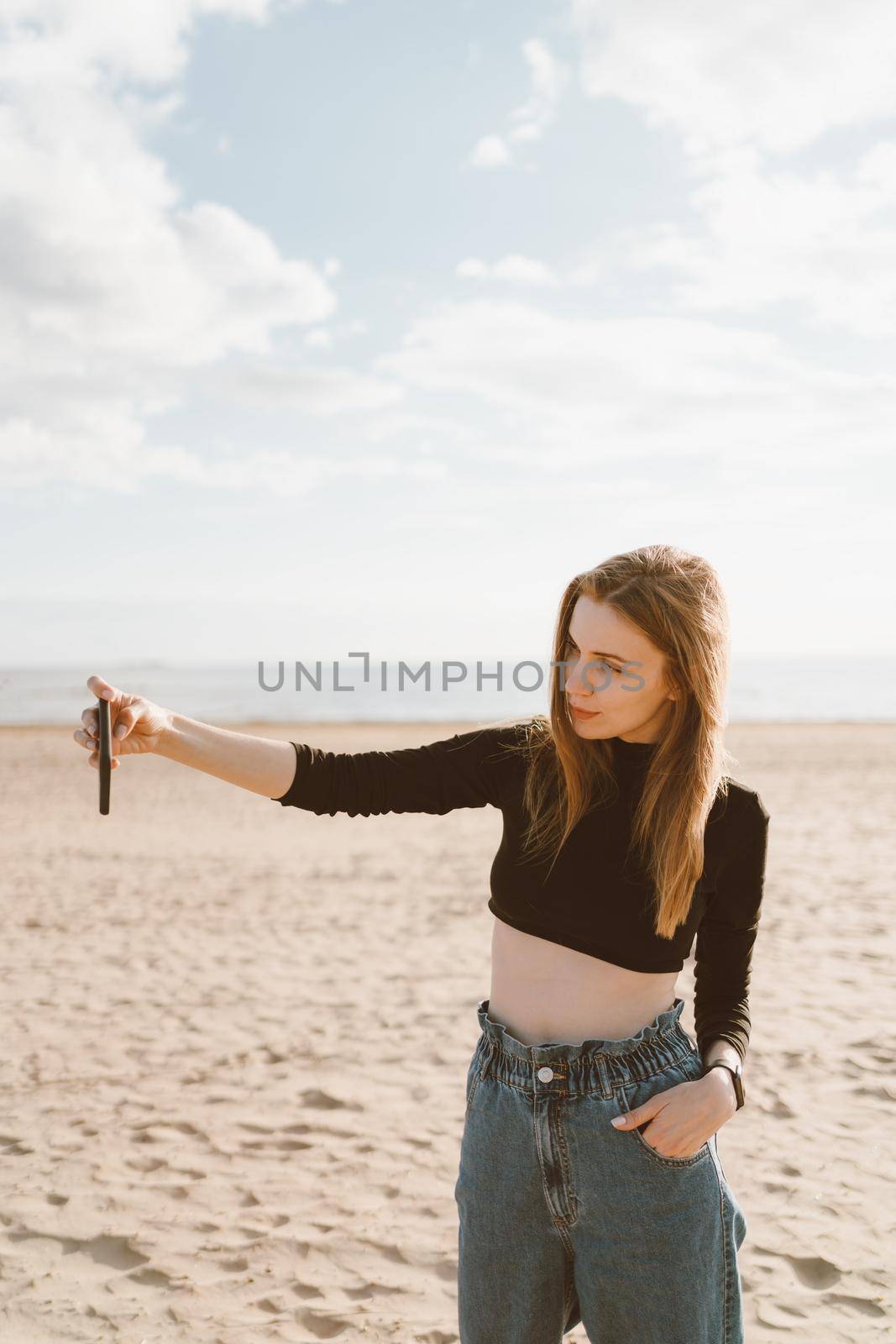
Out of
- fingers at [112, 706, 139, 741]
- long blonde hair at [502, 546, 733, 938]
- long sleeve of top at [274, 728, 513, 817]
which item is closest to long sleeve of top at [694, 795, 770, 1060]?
long blonde hair at [502, 546, 733, 938]

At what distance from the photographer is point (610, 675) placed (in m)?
1.90

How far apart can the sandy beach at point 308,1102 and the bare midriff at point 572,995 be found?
85.3 inches

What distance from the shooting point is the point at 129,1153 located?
4.57 meters

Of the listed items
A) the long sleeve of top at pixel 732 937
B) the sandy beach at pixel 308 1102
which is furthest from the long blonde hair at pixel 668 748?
the sandy beach at pixel 308 1102

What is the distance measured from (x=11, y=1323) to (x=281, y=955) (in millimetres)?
4525

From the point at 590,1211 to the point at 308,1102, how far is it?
12.6 feet

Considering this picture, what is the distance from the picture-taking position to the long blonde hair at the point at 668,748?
1856 mm

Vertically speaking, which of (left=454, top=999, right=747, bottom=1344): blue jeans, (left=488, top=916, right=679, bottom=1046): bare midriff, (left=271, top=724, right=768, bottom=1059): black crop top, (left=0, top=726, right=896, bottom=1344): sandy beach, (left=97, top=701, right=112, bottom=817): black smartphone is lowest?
(left=0, top=726, right=896, bottom=1344): sandy beach

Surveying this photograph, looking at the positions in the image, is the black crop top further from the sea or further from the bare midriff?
the sea

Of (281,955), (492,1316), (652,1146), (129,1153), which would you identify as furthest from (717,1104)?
(281,955)

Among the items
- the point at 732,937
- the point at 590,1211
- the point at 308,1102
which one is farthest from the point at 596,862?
the point at 308,1102

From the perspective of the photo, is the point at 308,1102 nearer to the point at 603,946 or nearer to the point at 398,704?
the point at 603,946

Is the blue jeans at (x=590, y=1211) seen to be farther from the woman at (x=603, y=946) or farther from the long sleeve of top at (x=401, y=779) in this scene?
the long sleeve of top at (x=401, y=779)

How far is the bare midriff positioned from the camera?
1.85 m
